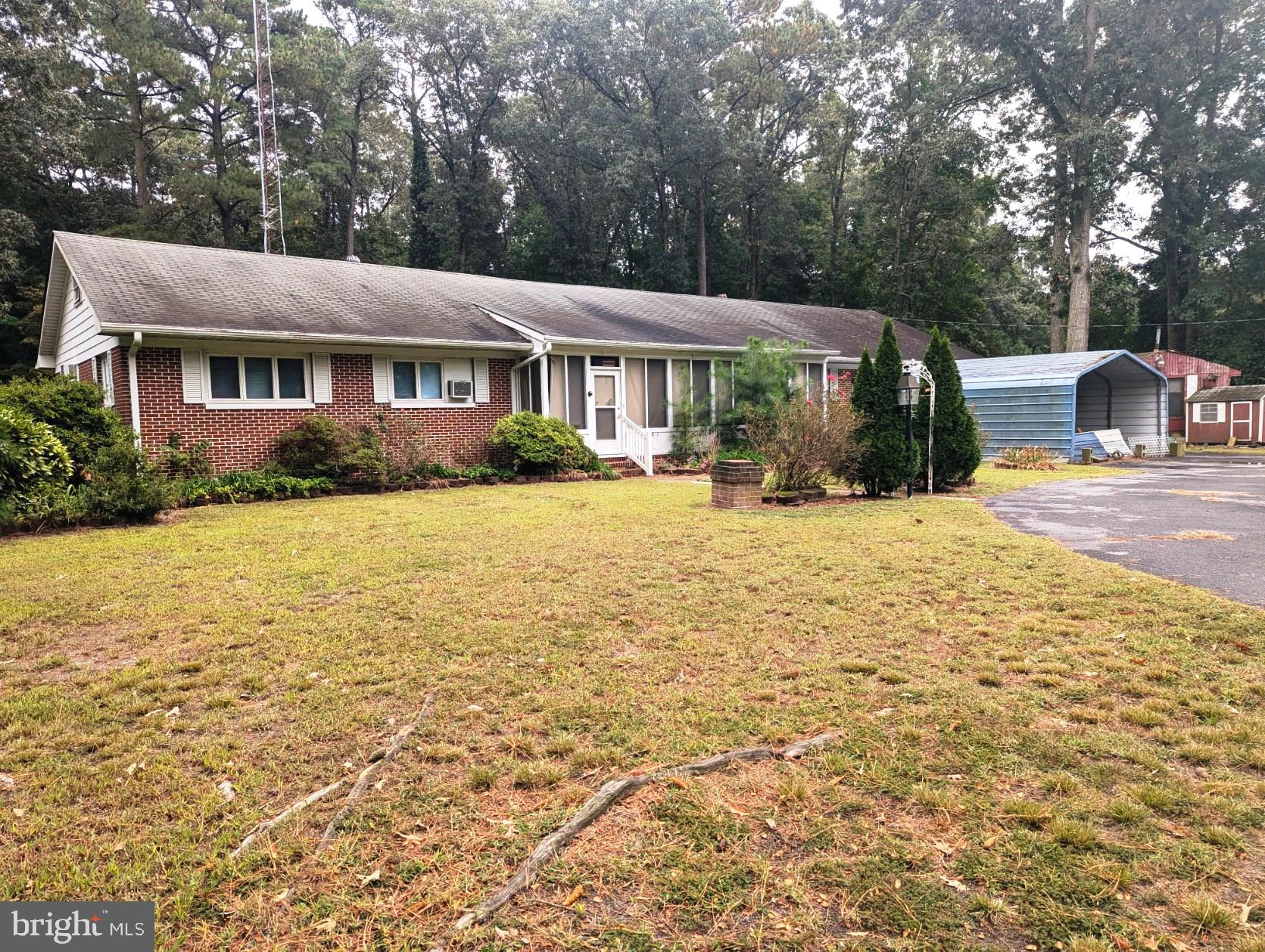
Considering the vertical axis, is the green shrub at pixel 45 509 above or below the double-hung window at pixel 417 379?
below

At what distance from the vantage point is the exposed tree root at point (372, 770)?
2.32 m

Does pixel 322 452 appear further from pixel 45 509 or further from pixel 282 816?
pixel 282 816

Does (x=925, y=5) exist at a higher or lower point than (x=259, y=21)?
higher

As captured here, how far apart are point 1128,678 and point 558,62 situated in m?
35.5

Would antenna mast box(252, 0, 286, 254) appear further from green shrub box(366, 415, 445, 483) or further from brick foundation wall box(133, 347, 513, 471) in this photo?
green shrub box(366, 415, 445, 483)

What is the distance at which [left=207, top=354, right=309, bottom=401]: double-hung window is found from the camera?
489 inches

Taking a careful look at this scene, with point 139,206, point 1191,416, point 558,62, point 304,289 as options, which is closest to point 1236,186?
point 1191,416

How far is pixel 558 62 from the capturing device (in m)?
32.4

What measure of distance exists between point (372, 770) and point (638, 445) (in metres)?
13.9

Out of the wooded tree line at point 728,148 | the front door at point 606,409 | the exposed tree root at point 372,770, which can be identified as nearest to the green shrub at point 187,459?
the front door at point 606,409

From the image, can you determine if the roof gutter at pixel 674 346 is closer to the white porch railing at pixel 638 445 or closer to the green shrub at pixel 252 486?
the white porch railing at pixel 638 445

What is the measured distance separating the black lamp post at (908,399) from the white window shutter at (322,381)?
32.9ft

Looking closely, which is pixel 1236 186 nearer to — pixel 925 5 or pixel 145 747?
pixel 925 5

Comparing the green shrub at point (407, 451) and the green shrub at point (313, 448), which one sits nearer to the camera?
the green shrub at point (313, 448)
